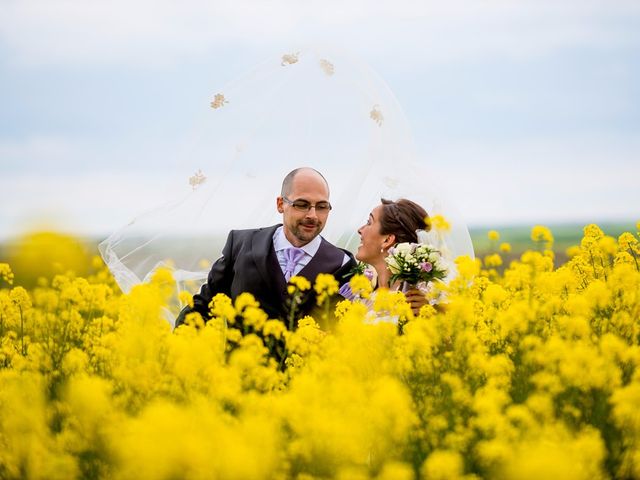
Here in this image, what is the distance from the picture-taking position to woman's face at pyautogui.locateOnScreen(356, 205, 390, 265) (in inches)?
185

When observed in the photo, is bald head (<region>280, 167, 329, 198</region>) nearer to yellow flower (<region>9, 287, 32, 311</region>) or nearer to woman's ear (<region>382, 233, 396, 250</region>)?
woman's ear (<region>382, 233, 396, 250</region>)

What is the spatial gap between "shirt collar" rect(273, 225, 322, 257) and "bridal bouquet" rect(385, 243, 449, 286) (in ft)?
1.95

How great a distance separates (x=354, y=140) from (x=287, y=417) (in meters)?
4.13

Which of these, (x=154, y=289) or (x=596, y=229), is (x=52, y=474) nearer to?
(x=154, y=289)

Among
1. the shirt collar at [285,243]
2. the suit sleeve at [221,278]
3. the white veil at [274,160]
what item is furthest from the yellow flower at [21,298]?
the shirt collar at [285,243]

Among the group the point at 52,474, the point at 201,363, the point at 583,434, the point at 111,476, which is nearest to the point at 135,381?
the point at 201,363

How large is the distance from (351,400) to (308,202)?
224cm

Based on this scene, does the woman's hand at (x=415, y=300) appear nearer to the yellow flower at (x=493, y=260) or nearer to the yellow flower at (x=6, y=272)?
the yellow flower at (x=493, y=260)

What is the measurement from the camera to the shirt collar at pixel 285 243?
15.9 ft

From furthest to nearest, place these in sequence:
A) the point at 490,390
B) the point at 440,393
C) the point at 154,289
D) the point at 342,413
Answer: the point at 154,289 → the point at 440,393 → the point at 490,390 → the point at 342,413

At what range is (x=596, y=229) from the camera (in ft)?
17.4

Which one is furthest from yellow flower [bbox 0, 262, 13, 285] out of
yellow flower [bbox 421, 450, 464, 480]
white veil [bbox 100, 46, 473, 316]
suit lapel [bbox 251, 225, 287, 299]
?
yellow flower [bbox 421, 450, 464, 480]

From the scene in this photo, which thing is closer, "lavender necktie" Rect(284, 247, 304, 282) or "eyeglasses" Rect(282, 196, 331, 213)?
"eyeglasses" Rect(282, 196, 331, 213)

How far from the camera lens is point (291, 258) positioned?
4.86 m
